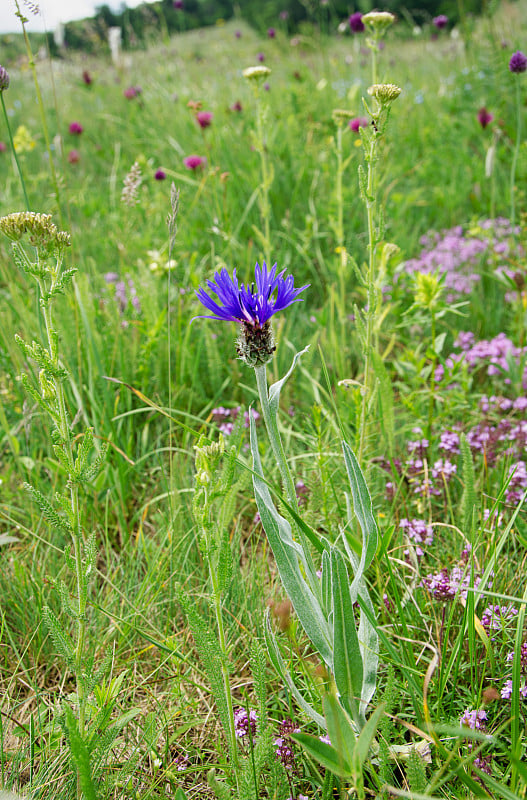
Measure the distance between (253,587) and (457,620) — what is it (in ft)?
1.56

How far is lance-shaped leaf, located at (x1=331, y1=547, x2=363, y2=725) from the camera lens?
91cm

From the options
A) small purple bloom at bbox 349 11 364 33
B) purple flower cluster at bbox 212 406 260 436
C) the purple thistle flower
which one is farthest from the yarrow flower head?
small purple bloom at bbox 349 11 364 33

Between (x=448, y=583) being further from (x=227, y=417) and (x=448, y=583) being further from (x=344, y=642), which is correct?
(x=227, y=417)

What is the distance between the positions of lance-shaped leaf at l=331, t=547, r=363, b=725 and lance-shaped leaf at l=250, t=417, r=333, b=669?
0.07m

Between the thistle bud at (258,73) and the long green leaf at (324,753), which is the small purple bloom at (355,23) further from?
the long green leaf at (324,753)

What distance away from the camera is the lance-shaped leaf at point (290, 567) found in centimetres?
99

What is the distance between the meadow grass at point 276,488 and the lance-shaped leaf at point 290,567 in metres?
0.07

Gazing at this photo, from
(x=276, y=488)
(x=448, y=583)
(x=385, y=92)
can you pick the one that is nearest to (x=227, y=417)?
(x=276, y=488)

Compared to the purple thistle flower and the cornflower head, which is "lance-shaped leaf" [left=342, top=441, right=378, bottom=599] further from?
the purple thistle flower

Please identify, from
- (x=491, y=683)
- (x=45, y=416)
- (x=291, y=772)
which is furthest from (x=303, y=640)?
(x=45, y=416)

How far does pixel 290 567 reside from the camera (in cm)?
100

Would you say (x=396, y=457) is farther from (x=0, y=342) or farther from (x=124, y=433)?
(x=0, y=342)

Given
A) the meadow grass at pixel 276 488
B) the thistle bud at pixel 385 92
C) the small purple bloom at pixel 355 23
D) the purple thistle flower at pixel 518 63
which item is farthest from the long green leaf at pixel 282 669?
the small purple bloom at pixel 355 23

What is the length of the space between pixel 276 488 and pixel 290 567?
2.13ft
